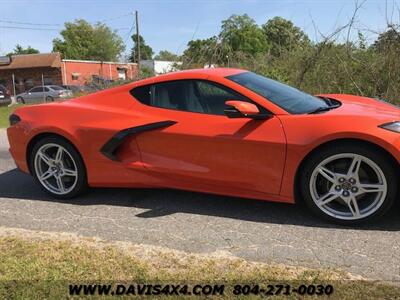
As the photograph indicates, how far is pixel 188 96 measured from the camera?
443cm

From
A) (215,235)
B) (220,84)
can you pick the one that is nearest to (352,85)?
(220,84)

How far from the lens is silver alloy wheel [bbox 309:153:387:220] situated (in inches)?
147

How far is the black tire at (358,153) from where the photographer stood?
3648 mm

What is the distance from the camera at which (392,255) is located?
10.8 ft

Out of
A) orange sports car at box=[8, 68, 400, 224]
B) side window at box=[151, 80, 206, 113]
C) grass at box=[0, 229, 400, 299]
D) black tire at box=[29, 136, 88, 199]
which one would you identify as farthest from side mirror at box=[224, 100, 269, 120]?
black tire at box=[29, 136, 88, 199]

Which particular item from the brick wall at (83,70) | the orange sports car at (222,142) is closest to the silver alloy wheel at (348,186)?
the orange sports car at (222,142)

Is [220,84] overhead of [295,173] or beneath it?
overhead

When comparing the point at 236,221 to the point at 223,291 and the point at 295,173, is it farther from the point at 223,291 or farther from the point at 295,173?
the point at 223,291

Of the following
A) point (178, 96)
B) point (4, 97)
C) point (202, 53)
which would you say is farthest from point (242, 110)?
point (4, 97)

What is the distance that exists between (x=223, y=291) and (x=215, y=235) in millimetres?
991

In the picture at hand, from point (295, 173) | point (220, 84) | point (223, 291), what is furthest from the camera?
point (220, 84)

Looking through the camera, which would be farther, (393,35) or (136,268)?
(393,35)

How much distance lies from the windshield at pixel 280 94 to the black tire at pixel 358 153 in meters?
0.50

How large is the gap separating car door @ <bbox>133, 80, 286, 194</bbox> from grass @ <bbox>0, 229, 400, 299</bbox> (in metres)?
0.89
